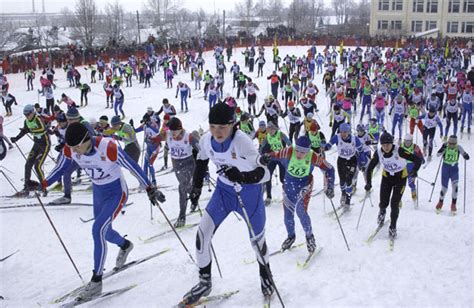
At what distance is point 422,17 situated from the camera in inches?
2331

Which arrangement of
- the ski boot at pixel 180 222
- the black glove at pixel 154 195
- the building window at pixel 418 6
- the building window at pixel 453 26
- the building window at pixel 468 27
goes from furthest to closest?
the building window at pixel 418 6 → the building window at pixel 453 26 → the building window at pixel 468 27 → the ski boot at pixel 180 222 → the black glove at pixel 154 195

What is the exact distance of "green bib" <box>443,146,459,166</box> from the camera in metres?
8.83

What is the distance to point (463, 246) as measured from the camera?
668cm

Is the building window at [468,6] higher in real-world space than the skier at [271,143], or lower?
higher

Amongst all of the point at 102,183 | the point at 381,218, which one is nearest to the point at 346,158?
the point at 381,218

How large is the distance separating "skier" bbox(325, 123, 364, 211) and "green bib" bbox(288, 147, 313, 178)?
2.65m

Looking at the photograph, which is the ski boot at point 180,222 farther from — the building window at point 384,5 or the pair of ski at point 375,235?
the building window at point 384,5

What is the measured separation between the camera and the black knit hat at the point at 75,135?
460 cm

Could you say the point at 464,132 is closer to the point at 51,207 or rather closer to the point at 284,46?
the point at 51,207

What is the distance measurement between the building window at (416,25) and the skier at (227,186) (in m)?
63.1

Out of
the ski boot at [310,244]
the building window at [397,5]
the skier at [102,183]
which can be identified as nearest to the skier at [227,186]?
the skier at [102,183]

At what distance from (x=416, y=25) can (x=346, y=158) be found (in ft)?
193

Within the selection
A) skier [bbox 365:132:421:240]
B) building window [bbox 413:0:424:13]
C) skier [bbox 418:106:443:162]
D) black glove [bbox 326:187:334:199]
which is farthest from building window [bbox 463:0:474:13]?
black glove [bbox 326:187:334:199]

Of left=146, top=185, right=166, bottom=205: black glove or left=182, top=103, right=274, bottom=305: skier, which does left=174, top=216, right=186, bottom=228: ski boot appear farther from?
left=182, top=103, right=274, bottom=305: skier
